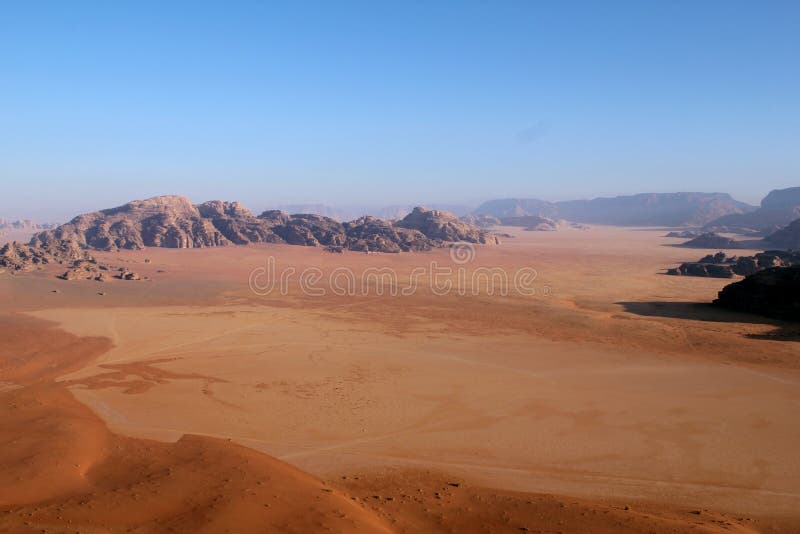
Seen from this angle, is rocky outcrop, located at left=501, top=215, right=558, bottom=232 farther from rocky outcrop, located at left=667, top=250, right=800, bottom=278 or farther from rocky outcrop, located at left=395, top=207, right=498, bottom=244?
rocky outcrop, located at left=667, top=250, right=800, bottom=278

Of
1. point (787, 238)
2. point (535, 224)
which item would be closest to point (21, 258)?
point (787, 238)

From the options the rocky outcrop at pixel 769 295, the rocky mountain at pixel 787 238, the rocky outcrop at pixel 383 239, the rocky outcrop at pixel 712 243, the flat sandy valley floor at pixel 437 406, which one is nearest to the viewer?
the flat sandy valley floor at pixel 437 406

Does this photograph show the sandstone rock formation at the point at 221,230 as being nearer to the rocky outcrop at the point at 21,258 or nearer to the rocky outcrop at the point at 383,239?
the rocky outcrop at the point at 383,239

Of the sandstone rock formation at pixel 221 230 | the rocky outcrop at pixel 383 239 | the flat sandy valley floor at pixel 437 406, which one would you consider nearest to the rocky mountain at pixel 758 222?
the sandstone rock formation at pixel 221 230

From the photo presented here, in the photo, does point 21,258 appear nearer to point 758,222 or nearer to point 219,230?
point 219,230

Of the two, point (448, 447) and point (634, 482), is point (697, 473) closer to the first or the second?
point (634, 482)

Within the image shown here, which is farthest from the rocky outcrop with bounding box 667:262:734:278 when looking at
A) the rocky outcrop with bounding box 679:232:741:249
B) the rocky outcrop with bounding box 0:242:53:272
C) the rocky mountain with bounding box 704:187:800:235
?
the rocky mountain with bounding box 704:187:800:235
